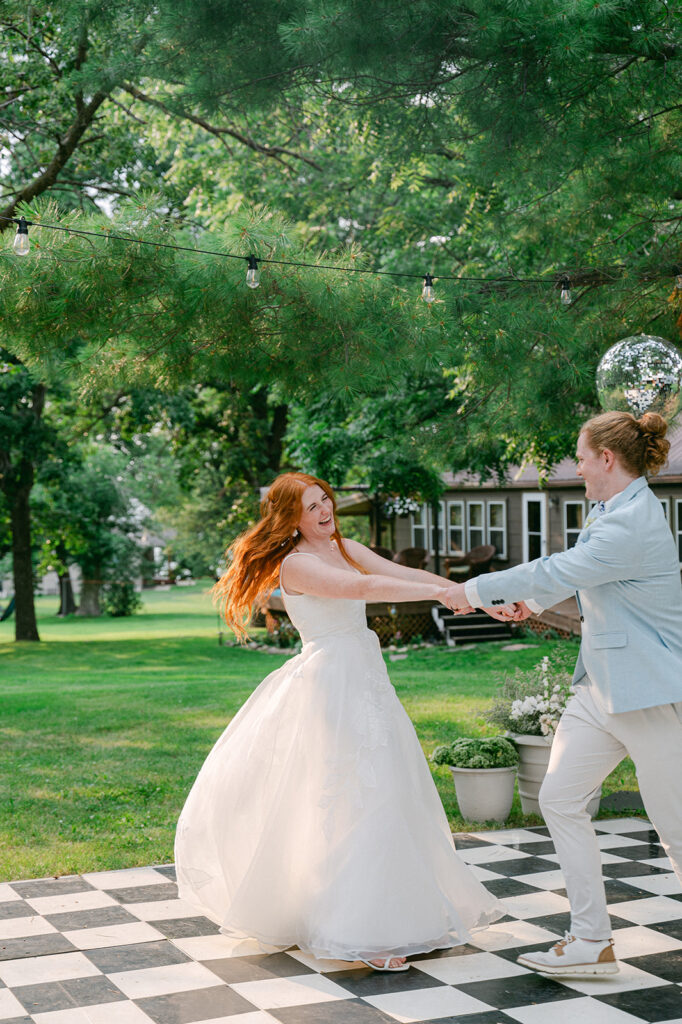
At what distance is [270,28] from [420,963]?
4.86 meters

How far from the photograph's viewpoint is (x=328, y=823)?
440cm

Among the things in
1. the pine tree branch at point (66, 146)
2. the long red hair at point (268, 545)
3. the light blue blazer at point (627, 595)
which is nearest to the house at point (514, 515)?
the pine tree branch at point (66, 146)

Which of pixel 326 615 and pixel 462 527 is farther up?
pixel 462 527

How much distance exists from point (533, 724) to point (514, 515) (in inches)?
711

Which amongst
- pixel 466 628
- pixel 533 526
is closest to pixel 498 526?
pixel 533 526

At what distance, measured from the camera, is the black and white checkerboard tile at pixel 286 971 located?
3.85m

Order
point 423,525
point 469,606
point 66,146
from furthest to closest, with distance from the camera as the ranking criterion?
1. point 423,525
2. point 66,146
3. point 469,606

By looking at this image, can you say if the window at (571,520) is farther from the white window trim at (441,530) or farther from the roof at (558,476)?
the white window trim at (441,530)

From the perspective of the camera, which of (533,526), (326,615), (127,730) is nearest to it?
(326,615)

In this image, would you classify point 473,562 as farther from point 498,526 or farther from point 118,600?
point 118,600

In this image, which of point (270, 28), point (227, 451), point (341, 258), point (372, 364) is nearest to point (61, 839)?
point (372, 364)

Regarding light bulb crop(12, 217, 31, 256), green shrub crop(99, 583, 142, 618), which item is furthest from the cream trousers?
green shrub crop(99, 583, 142, 618)

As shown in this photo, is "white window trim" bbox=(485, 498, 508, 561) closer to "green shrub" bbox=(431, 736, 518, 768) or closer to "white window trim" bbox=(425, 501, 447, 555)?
"white window trim" bbox=(425, 501, 447, 555)

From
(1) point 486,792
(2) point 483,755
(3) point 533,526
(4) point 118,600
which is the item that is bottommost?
(1) point 486,792
